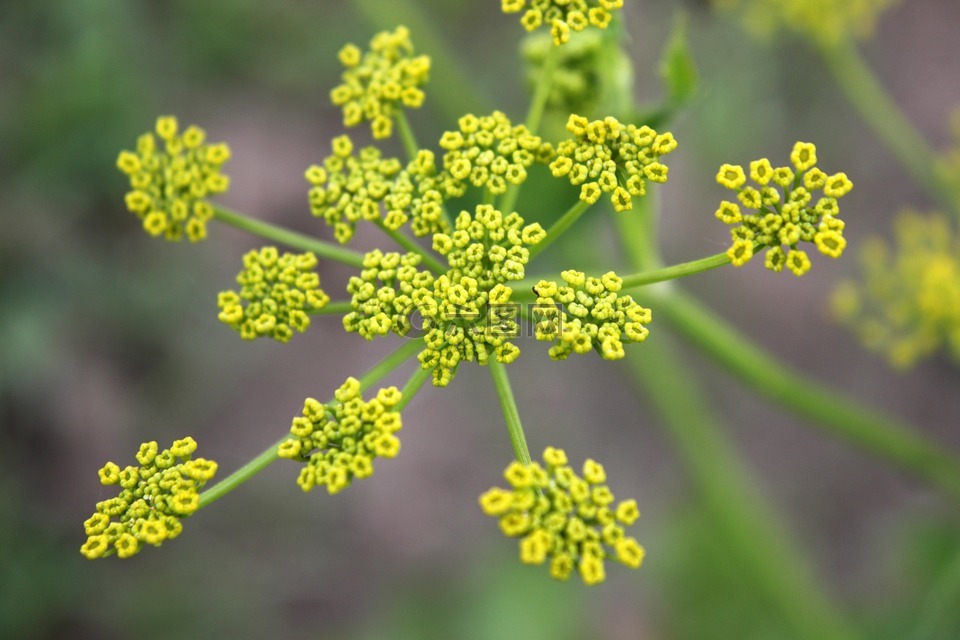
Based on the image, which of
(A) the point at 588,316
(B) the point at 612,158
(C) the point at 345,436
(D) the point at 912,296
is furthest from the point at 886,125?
(C) the point at 345,436

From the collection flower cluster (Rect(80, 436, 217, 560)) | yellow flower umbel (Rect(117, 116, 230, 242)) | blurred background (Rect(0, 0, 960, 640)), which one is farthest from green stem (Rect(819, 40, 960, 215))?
flower cluster (Rect(80, 436, 217, 560))

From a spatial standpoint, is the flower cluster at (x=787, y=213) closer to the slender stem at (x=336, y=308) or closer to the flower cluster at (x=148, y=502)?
the slender stem at (x=336, y=308)

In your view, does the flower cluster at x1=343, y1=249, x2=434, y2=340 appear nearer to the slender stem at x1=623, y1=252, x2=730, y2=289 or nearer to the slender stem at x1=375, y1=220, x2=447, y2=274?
the slender stem at x1=375, y1=220, x2=447, y2=274

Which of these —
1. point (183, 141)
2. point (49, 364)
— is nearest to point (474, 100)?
point (183, 141)

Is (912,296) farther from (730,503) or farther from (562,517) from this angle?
(562,517)

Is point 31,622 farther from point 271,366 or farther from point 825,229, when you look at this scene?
point 825,229

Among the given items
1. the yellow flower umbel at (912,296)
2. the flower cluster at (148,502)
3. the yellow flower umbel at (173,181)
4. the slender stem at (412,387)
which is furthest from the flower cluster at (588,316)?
the yellow flower umbel at (912,296)
